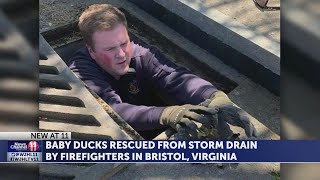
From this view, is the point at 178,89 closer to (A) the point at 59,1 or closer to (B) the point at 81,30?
(B) the point at 81,30

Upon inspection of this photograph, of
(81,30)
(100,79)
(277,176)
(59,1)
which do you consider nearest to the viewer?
(277,176)

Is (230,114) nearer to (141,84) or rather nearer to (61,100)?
(141,84)

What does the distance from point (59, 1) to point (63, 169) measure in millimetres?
1109

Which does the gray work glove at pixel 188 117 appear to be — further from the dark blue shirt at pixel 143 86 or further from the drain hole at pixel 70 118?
the drain hole at pixel 70 118

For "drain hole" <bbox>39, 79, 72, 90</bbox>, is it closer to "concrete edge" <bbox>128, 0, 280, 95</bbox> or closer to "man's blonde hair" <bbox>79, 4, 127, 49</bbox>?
"man's blonde hair" <bbox>79, 4, 127, 49</bbox>

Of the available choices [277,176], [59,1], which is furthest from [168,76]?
[59,1]

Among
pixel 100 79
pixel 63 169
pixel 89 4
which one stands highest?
pixel 89 4

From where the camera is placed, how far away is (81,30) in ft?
9.09

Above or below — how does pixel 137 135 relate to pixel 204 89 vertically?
below

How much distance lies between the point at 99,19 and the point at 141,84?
343mm

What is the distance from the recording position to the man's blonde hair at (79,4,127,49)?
8.38 feet

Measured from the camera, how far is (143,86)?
2607 mm

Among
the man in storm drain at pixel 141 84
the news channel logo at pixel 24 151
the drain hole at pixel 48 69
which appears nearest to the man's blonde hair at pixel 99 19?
the man in storm drain at pixel 141 84

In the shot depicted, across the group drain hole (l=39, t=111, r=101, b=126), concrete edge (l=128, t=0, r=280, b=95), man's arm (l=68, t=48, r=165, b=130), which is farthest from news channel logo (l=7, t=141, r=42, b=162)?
concrete edge (l=128, t=0, r=280, b=95)
